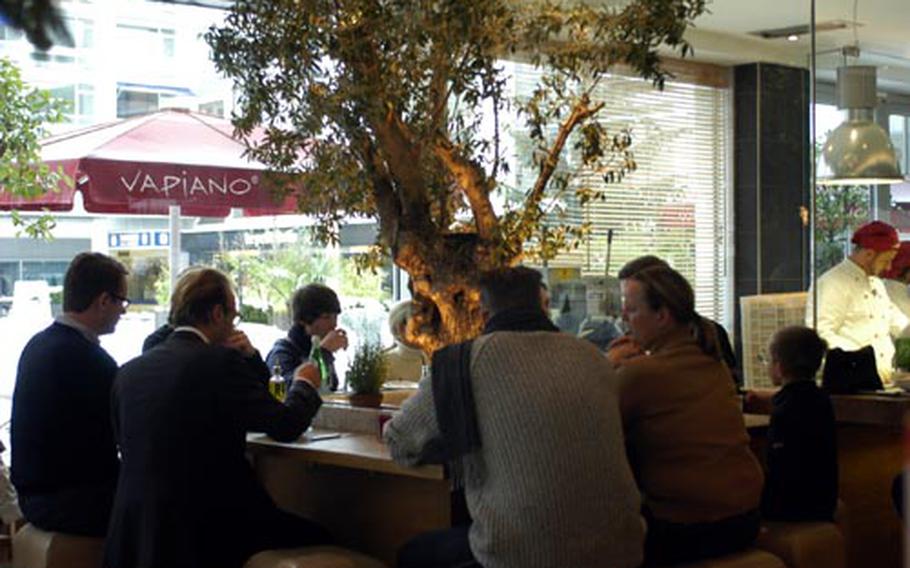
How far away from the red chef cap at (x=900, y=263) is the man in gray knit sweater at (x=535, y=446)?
12.8 feet

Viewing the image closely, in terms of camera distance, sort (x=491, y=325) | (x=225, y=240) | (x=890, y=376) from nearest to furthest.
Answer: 1. (x=491, y=325)
2. (x=890, y=376)
3. (x=225, y=240)

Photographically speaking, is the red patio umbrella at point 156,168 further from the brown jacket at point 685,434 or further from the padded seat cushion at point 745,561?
the padded seat cushion at point 745,561

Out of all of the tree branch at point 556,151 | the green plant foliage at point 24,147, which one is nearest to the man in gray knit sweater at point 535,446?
the tree branch at point 556,151

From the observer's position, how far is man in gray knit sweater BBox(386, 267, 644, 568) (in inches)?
131

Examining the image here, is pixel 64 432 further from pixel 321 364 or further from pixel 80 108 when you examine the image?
pixel 80 108

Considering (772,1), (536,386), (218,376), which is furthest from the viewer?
(772,1)

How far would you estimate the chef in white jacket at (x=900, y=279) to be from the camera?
22.5ft

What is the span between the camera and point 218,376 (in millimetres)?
3875

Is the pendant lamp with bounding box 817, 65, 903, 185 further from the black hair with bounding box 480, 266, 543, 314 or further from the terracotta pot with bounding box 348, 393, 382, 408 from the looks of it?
the black hair with bounding box 480, 266, 543, 314

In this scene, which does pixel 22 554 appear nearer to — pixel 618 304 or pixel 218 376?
pixel 218 376

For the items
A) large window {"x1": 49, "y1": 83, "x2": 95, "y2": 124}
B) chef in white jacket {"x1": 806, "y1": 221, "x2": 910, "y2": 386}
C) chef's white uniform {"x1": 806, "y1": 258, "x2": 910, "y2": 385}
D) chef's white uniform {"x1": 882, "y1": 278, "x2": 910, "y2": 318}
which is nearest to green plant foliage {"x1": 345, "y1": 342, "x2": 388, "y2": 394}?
large window {"x1": 49, "y1": 83, "x2": 95, "y2": 124}

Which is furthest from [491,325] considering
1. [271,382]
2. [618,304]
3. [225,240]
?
[618,304]

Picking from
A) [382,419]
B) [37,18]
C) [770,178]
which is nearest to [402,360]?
[382,419]

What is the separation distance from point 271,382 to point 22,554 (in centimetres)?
93
